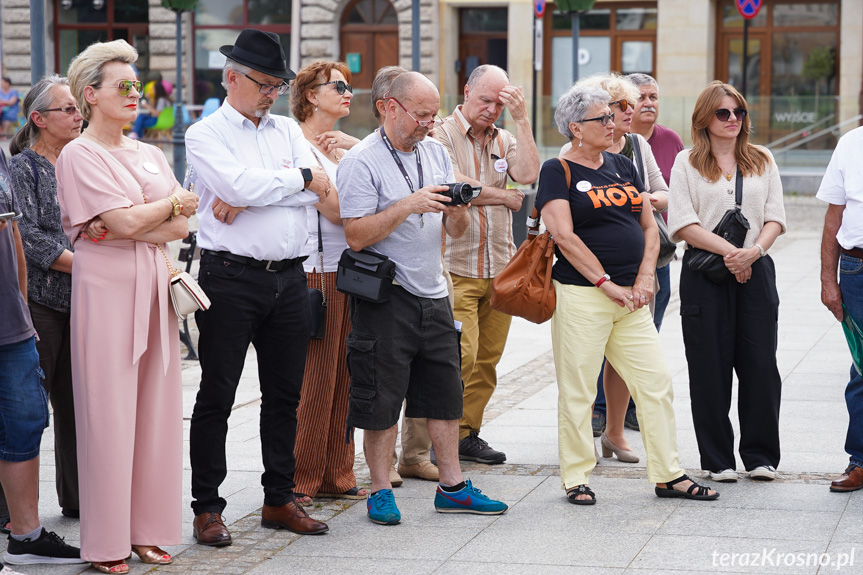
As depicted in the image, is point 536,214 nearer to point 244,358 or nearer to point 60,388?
point 244,358

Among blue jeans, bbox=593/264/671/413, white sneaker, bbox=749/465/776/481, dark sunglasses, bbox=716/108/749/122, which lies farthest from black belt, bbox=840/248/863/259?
blue jeans, bbox=593/264/671/413

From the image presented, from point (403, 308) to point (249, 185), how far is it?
904mm

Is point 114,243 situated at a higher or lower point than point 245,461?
higher

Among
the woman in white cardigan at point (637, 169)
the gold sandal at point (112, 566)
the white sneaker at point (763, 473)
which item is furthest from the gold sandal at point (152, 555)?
the white sneaker at point (763, 473)

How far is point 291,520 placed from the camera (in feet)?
16.5

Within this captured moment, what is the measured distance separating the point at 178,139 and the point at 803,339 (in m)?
9.46

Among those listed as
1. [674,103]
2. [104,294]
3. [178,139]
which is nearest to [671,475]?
[104,294]

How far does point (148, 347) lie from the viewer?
4637 mm

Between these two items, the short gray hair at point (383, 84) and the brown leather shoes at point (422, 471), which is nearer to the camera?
the short gray hair at point (383, 84)

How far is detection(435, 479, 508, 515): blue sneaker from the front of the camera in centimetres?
526

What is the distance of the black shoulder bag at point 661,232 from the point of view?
6387mm

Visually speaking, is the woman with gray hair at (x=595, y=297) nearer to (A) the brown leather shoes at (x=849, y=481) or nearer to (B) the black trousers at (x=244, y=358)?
(A) the brown leather shoes at (x=849, y=481)

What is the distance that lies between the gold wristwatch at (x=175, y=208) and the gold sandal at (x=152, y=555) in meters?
1.29

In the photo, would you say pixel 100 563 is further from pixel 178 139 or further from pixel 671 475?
pixel 178 139
